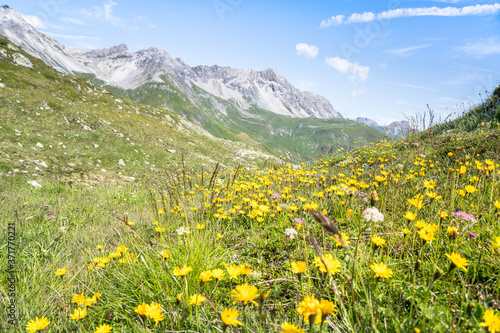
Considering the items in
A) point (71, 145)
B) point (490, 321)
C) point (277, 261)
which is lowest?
point (277, 261)

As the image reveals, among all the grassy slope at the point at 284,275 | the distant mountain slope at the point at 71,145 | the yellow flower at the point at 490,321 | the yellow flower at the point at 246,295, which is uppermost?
the distant mountain slope at the point at 71,145

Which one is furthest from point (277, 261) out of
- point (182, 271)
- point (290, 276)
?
point (182, 271)

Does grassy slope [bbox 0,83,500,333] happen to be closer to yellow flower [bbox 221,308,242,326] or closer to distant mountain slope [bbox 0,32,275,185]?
yellow flower [bbox 221,308,242,326]

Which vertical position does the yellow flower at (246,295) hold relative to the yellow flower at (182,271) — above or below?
above

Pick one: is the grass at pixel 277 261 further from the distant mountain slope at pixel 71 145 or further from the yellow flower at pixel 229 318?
the distant mountain slope at pixel 71 145

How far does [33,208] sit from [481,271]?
24.1ft

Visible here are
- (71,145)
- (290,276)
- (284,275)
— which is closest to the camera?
(290,276)

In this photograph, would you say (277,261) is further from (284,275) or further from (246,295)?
(246,295)

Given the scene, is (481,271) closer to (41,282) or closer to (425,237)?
(425,237)

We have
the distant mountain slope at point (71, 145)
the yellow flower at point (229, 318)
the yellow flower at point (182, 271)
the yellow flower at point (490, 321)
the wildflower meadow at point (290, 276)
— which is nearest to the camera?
the yellow flower at point (490, 321)

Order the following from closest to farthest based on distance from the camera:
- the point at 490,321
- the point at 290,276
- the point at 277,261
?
the point at 490,321
the point at 290,276
the point at 277,261

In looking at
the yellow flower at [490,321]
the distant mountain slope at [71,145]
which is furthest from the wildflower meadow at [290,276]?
the distant mountain slope at [71,145]

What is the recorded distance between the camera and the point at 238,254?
3238mm

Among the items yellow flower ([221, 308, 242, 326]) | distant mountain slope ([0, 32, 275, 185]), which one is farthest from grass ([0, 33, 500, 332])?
distant mountain slope ([0, 32, 275, 185])
